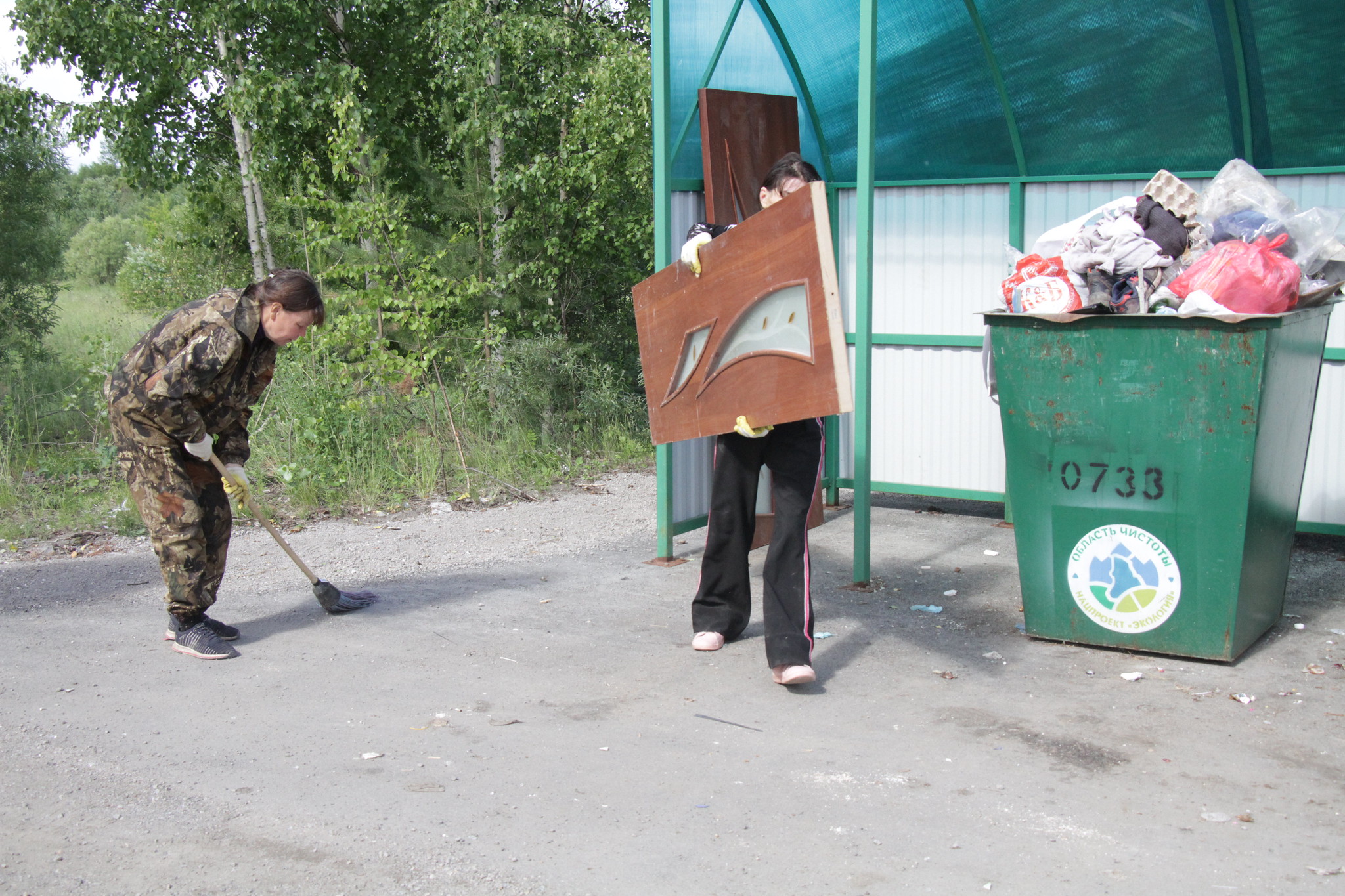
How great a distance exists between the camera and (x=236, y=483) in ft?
13.9

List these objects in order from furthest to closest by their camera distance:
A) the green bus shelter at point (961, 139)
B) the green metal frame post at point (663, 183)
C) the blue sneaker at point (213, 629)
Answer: the green bus shelter at point (961, 139)
the green metal frame post at point (663, 183)
the blue sneaker at point (213, 629)

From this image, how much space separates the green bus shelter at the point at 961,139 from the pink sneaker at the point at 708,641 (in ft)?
3.44

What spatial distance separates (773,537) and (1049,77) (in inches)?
141

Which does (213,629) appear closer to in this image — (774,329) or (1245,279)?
(774,329)

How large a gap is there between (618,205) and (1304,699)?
7651mm

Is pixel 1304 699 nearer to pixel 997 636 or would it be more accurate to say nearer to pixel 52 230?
pixel 997 636

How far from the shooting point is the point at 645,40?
13.1 m

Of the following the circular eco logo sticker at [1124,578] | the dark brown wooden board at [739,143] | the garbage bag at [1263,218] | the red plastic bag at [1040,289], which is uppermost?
the dark brown wooden board at [739,143]

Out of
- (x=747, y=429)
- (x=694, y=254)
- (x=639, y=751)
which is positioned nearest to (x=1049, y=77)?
(x=694, y=254)

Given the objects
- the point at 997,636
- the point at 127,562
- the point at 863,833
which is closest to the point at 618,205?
the point at 127,562

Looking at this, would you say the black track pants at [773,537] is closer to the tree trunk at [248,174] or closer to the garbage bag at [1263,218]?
the garbage bag at [1263,218]

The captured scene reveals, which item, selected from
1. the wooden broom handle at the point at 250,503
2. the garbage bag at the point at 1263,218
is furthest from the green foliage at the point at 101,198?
the garbage bag at the point at 1263,218

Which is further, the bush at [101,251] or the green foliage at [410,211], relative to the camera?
the bush at [101,251]

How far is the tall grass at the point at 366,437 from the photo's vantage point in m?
7.06
